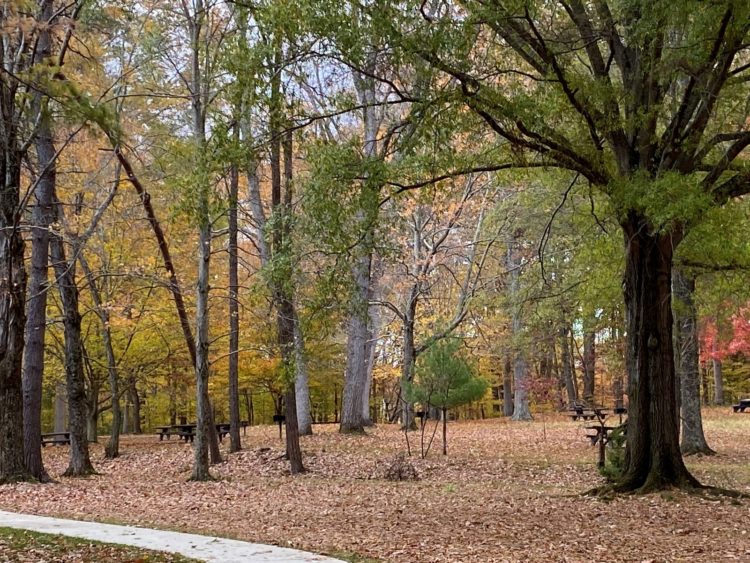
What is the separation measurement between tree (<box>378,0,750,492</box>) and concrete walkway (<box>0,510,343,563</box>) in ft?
17.1

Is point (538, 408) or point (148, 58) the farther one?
point (538, 408)

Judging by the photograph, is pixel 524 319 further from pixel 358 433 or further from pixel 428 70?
pixel 428 70

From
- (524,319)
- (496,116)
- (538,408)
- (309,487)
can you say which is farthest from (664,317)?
(538,408)

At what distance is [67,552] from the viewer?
239 inches

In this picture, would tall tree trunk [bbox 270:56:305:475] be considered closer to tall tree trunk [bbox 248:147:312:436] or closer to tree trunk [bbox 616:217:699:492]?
tall tree trunk [bbox 248:147:312:436]

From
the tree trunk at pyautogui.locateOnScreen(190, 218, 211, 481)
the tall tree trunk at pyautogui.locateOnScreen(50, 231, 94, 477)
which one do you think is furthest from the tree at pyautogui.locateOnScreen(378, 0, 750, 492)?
the tall tree trunk at pyautogui.locateOnScreen(50, 231, 94, 477)

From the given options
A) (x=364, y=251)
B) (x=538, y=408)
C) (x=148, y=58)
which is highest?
(x=148, y=58)

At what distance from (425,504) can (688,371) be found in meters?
8.35

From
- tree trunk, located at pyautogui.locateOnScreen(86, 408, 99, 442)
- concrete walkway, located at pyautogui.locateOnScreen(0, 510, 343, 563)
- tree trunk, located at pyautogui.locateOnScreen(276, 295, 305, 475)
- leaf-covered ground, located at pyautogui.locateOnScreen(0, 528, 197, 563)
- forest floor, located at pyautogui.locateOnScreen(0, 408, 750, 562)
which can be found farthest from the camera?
tree trunk, located at pyautogui.locateOnScreen(86, 408, 99, 442)

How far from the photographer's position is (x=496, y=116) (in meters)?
8.73

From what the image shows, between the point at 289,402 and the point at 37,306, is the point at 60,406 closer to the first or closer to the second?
the point at 37,306

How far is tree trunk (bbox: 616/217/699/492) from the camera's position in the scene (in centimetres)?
962

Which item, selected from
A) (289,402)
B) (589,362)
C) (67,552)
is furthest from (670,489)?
(589,362)

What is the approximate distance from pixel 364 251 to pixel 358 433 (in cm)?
1163
